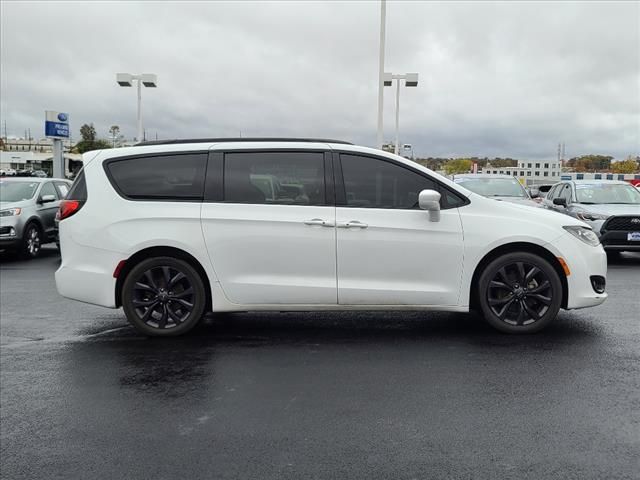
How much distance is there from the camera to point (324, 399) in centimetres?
418

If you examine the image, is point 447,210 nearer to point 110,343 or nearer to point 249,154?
point 249,154

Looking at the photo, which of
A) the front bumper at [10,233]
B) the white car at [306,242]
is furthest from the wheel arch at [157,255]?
the front bumper at [10,233]

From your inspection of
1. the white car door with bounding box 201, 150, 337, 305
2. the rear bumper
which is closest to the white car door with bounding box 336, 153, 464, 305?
the white car door with bounding box 201, 150, 337, 305

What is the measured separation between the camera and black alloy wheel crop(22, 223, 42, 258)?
12758mm

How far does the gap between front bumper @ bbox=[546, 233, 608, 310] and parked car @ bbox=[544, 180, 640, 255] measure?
561 cm

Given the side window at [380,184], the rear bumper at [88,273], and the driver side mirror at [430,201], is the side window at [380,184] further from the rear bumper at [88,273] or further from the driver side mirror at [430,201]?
the rear bumper at [88,273]

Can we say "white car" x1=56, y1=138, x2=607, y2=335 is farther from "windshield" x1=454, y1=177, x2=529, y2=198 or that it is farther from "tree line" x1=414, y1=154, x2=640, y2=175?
"tree line" x1=414, y1=154, x2=640, y2=175

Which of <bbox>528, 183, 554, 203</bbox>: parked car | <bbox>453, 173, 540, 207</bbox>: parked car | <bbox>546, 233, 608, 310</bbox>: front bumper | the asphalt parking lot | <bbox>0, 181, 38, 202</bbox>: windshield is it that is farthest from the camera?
<bbox>528, 183, 554, 203</bbox>: parked car

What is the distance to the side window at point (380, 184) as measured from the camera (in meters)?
5.71

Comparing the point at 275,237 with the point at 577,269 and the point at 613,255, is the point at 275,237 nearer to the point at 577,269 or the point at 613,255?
the point at 577,269

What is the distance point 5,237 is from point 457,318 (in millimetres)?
9915

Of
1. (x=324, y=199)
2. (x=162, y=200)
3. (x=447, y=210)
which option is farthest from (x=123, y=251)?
(x=447, y=210)

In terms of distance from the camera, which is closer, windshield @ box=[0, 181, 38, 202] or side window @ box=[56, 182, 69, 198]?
windshield @ box=[0, 181, 38, 202]

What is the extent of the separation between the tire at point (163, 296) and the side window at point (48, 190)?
9306 millimetres
